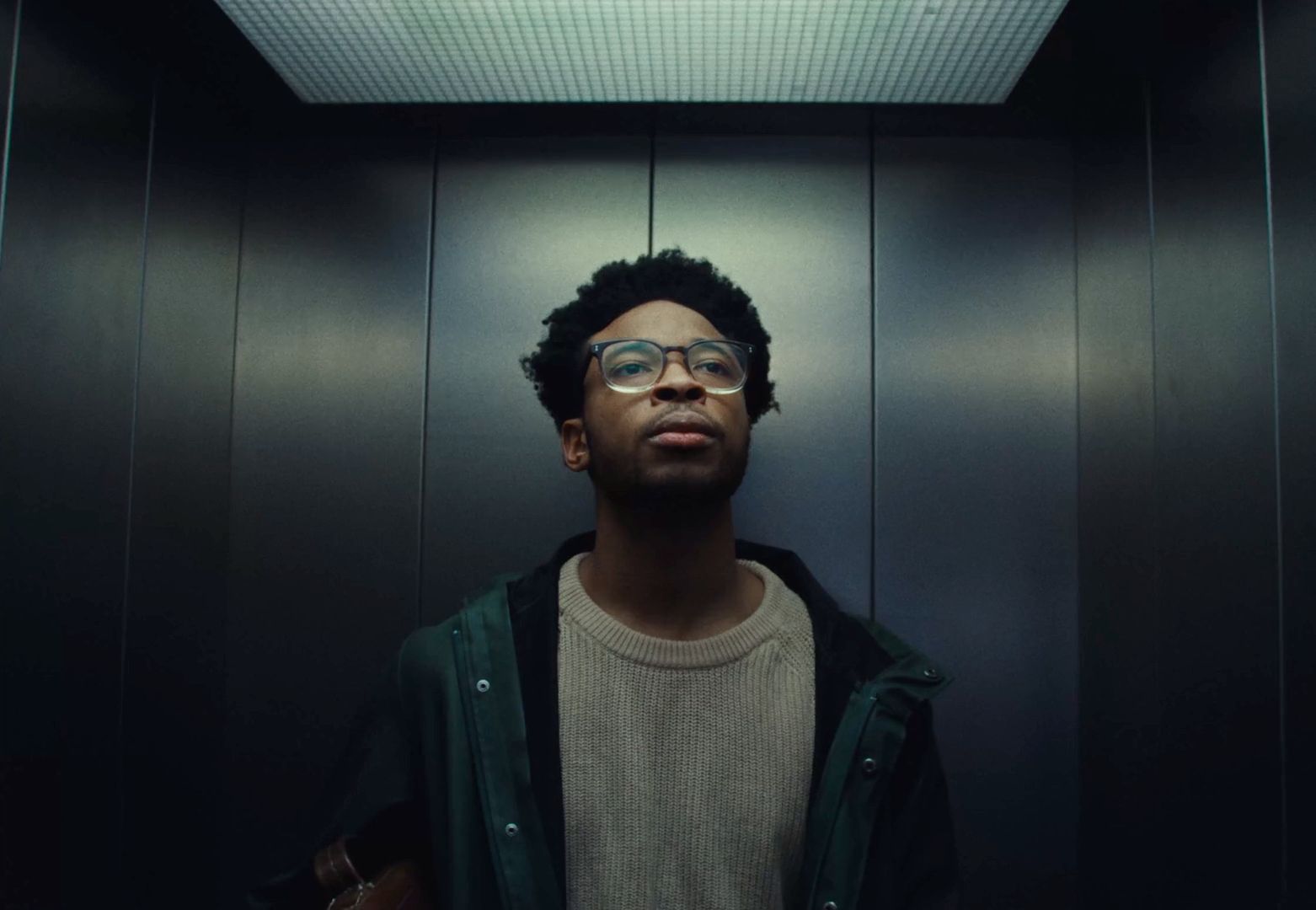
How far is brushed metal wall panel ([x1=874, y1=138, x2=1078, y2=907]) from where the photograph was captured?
9.93ft

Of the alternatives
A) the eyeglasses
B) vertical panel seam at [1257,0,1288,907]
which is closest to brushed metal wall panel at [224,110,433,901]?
the eyeglasses

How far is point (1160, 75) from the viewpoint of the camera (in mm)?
2691

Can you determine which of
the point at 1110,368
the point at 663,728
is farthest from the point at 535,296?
the point at 1110,368

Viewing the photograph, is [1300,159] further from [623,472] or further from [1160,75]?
[623,472]

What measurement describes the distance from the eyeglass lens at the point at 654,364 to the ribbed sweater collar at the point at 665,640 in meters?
0.50

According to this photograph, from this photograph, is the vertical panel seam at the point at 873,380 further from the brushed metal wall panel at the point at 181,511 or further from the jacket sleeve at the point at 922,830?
the brushed metal wall panel at the point at 181,511

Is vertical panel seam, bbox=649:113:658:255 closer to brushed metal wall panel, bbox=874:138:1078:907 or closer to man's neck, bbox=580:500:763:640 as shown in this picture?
brushed metal wall panel, bbox=874:138:1078:907

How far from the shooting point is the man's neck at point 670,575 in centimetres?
231

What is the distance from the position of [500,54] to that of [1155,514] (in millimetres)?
2164

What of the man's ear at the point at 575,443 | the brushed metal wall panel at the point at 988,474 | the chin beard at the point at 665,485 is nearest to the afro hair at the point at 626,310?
the man's ear at the point at 575,443

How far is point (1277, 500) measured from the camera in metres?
2.05

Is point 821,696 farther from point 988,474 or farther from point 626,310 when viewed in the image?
point 988,474

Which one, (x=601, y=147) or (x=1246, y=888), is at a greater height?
(x=601, y=147)

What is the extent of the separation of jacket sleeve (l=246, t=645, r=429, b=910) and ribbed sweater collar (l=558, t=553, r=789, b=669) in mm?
423
